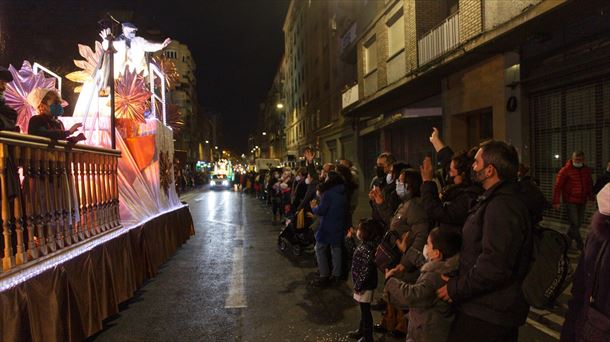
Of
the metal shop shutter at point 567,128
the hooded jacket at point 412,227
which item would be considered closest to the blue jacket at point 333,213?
the hooded jacket at point 412,227

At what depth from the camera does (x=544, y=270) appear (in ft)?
8.45

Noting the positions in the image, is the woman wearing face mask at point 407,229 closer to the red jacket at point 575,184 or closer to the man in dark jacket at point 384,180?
the man in dark jacket at point 384,180

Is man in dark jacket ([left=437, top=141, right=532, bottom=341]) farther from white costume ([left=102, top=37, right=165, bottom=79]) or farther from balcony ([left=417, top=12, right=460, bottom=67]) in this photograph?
balcony ([left=417, top=12, right=460, bottom=67])

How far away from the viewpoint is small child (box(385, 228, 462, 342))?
9.32ft

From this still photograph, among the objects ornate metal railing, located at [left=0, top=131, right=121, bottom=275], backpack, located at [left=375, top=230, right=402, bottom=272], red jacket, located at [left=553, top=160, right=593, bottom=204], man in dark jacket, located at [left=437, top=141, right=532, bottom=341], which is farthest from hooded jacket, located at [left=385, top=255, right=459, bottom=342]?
red jacket, located at [left=553, top=160, right=593, bottom=204]

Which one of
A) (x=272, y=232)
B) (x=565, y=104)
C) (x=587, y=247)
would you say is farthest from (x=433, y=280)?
(x=272, y=232)

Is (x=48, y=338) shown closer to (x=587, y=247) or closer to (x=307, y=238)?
(x=587, y=247)

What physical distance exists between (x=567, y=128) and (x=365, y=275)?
6.89 meters

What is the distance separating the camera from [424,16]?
1458 cm

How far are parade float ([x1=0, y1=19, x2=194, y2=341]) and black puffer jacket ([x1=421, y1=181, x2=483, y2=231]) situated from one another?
329cm

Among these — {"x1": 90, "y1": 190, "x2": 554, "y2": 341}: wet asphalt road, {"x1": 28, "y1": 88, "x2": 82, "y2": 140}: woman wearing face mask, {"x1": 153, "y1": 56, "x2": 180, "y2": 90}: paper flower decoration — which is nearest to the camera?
{"x1": 28, "y1": 88, "x2": 82, "y2": 140}: woman wearing face mask

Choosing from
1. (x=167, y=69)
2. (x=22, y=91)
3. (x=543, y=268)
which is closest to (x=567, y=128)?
(x=543, y=268)

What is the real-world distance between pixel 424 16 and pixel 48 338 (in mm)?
13821

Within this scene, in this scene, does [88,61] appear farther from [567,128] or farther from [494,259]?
[567,128]
